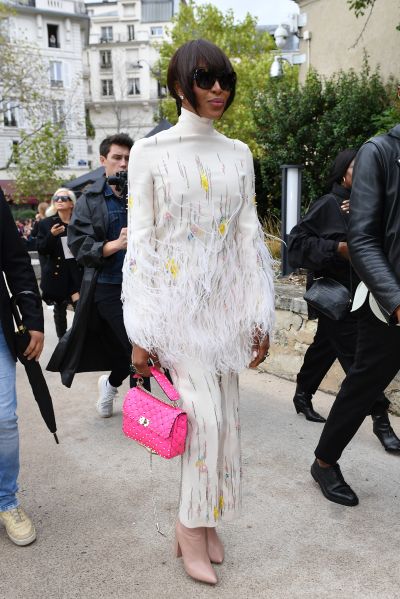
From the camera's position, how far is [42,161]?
89.8 ft

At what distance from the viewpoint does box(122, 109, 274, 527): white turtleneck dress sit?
2.10 meters

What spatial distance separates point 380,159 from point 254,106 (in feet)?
28.0

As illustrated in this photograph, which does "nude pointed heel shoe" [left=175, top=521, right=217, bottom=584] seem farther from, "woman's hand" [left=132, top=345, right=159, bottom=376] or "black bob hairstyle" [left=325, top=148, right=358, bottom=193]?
"black bob hairstyle" [left=325, top=148, right=358, bottom=193]

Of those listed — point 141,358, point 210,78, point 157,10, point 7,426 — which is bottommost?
point 7,426

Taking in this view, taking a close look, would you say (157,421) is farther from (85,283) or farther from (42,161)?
(42,161)

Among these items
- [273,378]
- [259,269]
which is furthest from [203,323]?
[273,378]

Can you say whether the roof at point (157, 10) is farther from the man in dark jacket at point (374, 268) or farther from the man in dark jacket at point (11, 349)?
the man in dark jacket at point (374, 268)

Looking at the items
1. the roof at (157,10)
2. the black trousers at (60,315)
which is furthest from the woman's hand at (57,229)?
the roof at (157,10)

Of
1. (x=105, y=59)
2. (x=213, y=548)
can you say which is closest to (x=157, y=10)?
(x=105, y=59)

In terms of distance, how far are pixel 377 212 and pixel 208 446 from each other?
1.28m

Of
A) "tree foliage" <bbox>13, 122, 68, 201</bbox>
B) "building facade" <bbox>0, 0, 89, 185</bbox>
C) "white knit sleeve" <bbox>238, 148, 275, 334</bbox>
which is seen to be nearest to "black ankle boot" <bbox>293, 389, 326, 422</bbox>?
"white knit sleeve" <bbox>238, 148, 275, 334</bbox>

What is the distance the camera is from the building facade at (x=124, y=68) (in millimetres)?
53812

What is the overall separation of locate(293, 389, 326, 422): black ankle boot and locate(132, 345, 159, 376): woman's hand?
2145 millimetres

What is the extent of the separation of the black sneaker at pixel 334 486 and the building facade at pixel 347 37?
8.55 metres
